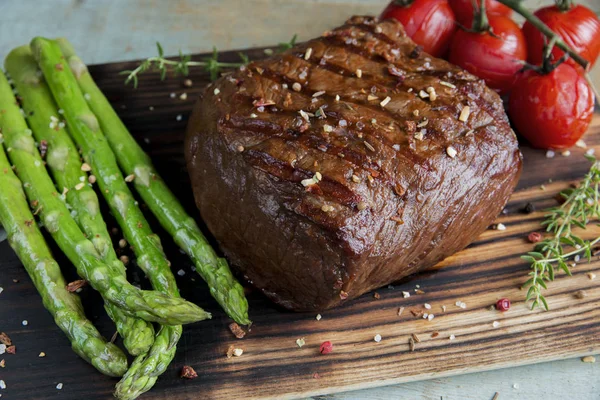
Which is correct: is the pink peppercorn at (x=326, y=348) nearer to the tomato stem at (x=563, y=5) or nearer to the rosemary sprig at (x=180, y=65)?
the rosemary sprig at (x=180, y=65)

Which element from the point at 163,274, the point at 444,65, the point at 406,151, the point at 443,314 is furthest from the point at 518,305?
the point at 163,274

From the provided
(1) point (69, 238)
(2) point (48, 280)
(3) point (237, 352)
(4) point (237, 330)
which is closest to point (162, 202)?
(1) point (69, 238)

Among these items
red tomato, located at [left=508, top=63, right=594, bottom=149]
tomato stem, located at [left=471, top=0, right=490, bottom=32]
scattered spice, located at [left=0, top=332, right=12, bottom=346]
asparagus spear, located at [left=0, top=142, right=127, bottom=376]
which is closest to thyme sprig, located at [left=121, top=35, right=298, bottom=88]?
asparagus spear, located at [left=0, top=142, right=127, bottom=376]

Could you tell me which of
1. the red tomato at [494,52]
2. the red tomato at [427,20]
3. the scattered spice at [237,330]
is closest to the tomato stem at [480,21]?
the red tomato at [494,52]

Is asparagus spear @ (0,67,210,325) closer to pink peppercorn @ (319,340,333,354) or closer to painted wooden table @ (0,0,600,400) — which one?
pink peppercorn @ (319,340,333,354)

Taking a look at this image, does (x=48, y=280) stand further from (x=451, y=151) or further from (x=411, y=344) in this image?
(x=451, y=151)

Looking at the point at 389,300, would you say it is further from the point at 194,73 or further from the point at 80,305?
the point at 194,73
